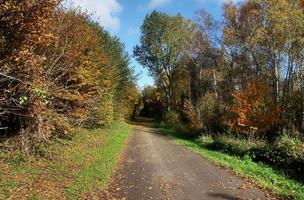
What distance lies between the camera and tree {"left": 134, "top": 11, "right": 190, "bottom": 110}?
61.3m

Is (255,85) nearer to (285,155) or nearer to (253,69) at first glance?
(253,69)

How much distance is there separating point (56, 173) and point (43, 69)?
4710mm

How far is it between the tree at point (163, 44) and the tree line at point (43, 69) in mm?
30786

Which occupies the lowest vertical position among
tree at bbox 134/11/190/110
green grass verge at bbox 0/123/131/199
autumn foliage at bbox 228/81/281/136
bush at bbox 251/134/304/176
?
green grass verge at bbox 0/123/131/199

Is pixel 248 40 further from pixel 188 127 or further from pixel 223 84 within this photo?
pixel 223 84

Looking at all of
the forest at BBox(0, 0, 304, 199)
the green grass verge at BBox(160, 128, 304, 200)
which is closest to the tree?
the forest at BBox(0, 0, 304, 199)

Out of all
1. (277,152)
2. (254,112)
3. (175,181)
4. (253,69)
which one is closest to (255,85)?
(254,112)

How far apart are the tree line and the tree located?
30.8 meters

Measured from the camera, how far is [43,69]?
53.3 ft

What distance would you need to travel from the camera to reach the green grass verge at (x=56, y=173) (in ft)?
36.3

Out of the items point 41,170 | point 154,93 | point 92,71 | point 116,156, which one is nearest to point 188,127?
point 92,71

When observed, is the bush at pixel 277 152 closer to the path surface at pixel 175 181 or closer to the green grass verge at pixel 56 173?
the path surface at pixel 175 181

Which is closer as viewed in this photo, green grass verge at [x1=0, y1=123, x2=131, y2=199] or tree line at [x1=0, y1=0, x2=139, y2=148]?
green grass verge at [x1=0, y1=123, x2=131, y2=199]

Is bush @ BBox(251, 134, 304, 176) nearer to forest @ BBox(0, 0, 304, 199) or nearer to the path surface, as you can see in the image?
forest @ BBox(0, 0, 304, 199)
